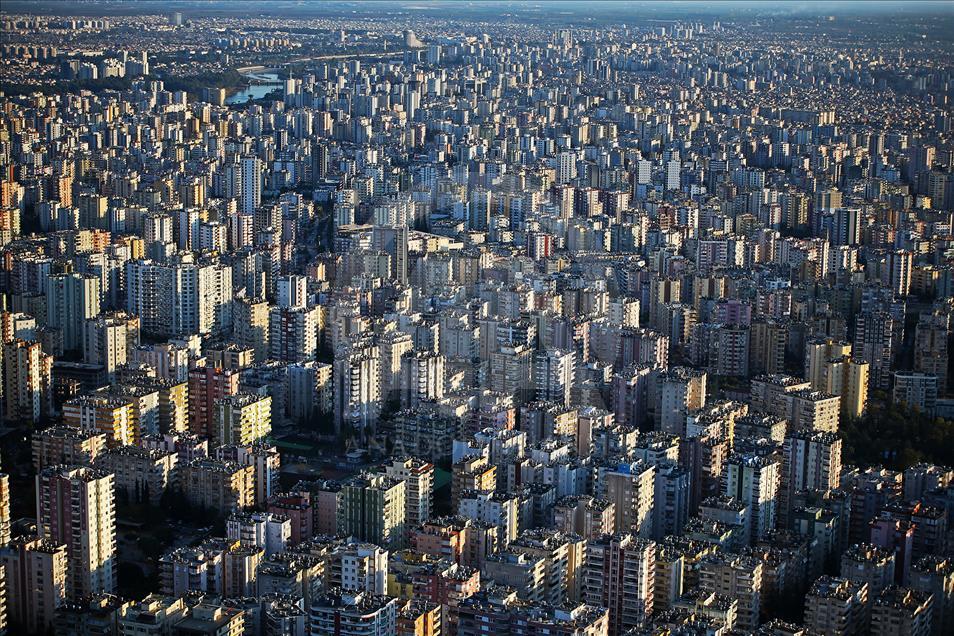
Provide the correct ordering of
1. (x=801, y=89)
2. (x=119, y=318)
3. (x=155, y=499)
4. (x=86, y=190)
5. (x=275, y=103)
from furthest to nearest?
1. (x=275, y=103)
2. (x=801, y=89)
3. (x=86, y=190)
4. (x=119, y=318)
5. (x=155, y=499)

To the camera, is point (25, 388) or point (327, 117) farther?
point (327, 117)

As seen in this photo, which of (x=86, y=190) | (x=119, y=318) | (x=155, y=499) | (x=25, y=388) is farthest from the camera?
(x=86, y=190)

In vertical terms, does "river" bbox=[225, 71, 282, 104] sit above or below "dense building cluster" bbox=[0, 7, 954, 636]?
above

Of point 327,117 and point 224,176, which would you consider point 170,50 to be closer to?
point 327,117

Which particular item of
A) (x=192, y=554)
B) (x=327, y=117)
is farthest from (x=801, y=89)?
(x=192, y=554)

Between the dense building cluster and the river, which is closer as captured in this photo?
the dense building cluster

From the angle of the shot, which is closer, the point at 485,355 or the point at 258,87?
the point at 485,355

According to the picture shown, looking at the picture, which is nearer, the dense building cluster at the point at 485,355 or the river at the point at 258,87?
Result: the dense building cluster at the point at 485,355

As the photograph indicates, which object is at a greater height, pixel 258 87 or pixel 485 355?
pixel 258 87
